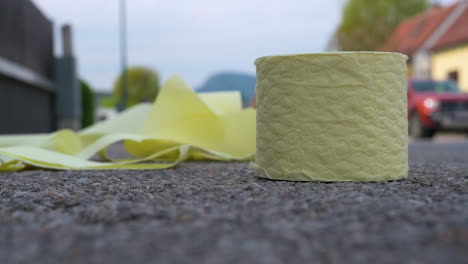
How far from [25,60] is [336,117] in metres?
7.81

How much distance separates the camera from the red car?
11000mm

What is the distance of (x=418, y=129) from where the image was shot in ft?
37.6

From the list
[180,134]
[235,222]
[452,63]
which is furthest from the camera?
[452,63]

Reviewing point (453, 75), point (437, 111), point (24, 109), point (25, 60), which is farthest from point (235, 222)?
point (453, 75)

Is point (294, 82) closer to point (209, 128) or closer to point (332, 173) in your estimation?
point (332, 173)

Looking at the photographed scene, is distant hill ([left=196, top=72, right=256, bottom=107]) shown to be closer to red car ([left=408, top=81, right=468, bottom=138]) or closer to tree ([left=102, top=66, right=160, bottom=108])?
red car ([left=408, top=81, right=468, bottom=138])

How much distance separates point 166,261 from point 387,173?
1649 millimetres

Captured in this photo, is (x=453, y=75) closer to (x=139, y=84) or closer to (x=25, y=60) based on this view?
(x=25, y=60)

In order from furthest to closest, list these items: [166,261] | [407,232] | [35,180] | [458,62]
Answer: [458,62]
[35,180]
[407,232]
[166,261]

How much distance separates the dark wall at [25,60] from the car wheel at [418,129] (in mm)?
7415

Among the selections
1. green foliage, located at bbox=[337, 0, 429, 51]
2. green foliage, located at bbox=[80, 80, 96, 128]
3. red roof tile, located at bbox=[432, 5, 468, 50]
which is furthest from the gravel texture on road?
green foliage, located at bbox=[337, 0, 429, 51]

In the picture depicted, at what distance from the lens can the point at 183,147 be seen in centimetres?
380

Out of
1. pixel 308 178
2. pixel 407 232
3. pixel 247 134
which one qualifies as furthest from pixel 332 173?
pixel 247 134

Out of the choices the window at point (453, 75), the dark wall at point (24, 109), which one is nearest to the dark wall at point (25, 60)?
the dark wall at point (24, 109)
